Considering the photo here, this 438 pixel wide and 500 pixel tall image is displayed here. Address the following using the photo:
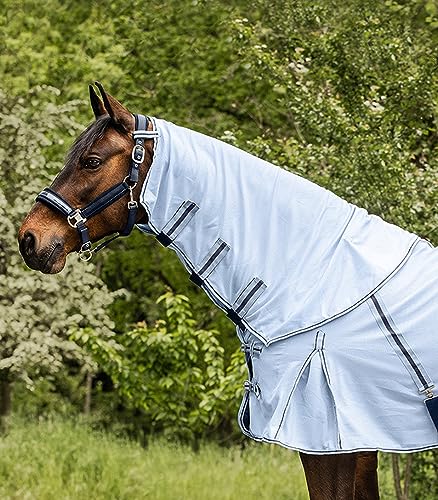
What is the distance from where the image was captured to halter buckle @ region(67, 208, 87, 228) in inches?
138

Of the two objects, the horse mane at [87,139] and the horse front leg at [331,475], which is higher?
the horse mane at [87,139]

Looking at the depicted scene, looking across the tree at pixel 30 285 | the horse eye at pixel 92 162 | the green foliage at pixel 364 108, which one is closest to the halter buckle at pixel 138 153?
the horse eye at pixel 92 162

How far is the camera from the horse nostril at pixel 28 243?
3.48 m

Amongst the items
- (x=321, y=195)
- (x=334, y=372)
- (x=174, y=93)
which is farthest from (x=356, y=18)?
(x=174, y=93)

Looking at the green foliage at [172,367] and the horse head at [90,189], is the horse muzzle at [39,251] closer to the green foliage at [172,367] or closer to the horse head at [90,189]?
the horse head at [90,189]

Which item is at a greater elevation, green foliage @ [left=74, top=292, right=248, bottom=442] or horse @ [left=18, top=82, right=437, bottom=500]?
horse @ [left=18, top=82, right=437, bottom=500]

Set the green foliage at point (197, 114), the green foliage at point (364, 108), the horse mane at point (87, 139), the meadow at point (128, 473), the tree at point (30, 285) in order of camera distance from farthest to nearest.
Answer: the tree at point (30, 285)
the meadow at point (128, 473)
the green foliage at point (197, 114)
the green foliage at point (364, 108)
the horse mane at point (87, 139)

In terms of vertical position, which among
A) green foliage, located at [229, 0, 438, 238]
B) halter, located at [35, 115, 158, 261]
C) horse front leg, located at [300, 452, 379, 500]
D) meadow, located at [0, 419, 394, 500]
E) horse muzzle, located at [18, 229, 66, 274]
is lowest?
meadow, located at [0, 419, 394, 500]

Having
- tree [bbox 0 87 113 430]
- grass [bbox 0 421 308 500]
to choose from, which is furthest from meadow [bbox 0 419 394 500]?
tree [bbox 0 87 113 430]

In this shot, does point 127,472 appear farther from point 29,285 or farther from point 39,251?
point 39,251

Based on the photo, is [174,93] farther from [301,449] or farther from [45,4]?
[301,449]

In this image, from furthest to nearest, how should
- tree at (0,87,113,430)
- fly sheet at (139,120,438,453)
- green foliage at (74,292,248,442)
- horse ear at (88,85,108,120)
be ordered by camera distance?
tree at (0,87,113,430) → green foliage at (74,292,248,442) → horse ear at (88,85,108,120) → fly sheet at (139,120,438,453)

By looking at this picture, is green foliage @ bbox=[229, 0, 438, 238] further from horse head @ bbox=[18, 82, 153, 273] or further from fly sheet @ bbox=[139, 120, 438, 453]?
horse head @ bbox=[18, 82, 153, 273]

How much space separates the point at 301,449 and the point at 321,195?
833 mm
